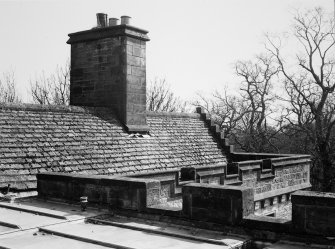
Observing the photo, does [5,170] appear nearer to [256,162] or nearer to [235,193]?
[235,193]

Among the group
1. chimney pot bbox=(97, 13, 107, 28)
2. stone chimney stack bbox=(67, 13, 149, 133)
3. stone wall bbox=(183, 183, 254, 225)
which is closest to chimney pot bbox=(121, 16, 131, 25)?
stone chimney stack bbox=(67, 13, 149, 133)

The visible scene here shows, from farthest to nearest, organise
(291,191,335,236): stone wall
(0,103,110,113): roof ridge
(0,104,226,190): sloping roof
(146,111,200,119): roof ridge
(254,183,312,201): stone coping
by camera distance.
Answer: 1. (146,111,200,119): roof ridge
2. (254,183,312,201): stone coping
3. (0,103,110,113): roof ridge
4. (0,104,226,190): sloping roof
5. (291,191,335,236): stone wall

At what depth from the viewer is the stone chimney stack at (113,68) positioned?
1477 cm

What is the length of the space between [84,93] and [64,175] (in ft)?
26.1

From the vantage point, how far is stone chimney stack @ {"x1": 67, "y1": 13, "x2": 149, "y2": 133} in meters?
14.8

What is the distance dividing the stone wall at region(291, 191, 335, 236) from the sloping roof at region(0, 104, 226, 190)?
21.7 ft

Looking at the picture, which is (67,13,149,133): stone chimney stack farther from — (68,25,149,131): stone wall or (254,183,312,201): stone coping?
(254,183,312,201): stone coping

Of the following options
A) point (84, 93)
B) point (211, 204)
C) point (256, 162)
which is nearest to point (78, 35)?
point (84, 93)

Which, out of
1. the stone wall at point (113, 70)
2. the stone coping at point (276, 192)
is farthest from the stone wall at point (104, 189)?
the stone coping at point (276, 192)

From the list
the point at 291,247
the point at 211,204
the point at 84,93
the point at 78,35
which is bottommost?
the point at 291,247

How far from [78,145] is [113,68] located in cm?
402

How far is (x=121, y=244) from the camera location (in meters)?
5.26

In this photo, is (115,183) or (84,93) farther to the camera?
(84,93)

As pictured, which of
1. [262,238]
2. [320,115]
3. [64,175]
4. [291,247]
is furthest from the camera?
[320,115]
